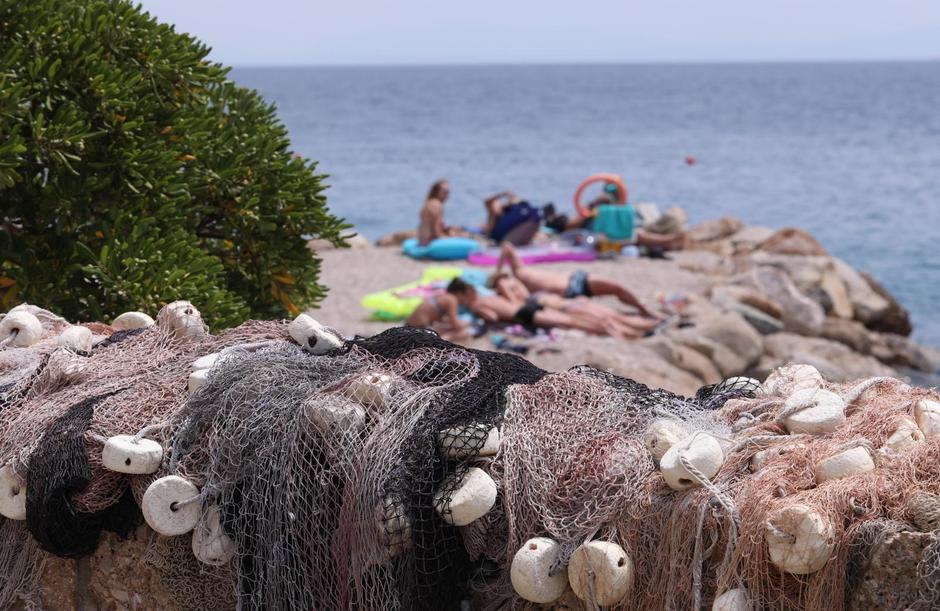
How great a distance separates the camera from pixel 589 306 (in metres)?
14.5

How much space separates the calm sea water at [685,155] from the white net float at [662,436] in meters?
20.8

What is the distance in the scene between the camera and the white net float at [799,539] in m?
2.25

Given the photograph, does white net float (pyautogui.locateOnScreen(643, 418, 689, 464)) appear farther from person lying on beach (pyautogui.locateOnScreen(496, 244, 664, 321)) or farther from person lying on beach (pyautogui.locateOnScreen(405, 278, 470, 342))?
person lying on beach (pyautogui.locateOnScreen(496, 244, 664, 321))

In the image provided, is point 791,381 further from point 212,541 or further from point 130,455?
point 130,455

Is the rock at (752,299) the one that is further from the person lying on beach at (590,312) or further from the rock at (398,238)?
the rock at (398,238)

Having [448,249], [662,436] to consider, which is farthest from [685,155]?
[662,436]

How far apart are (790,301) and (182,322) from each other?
14.0m

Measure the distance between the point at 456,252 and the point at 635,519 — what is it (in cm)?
1578

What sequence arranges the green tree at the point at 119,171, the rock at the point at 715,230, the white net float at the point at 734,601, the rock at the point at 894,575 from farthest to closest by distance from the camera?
the rock at the point at 715,230, the green tree at the point at 119,171, the white net float at the point at 734,601, the rock at the point at 894,575

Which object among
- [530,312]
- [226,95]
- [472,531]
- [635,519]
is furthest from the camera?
[530,312]

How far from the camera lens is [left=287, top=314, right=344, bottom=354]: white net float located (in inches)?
136

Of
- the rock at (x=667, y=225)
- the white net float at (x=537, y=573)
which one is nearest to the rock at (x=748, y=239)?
the rock at (x=667, y=225)

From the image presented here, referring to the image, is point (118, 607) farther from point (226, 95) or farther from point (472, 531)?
point (226, 95)

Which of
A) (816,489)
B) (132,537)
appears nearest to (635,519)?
(816,489)
